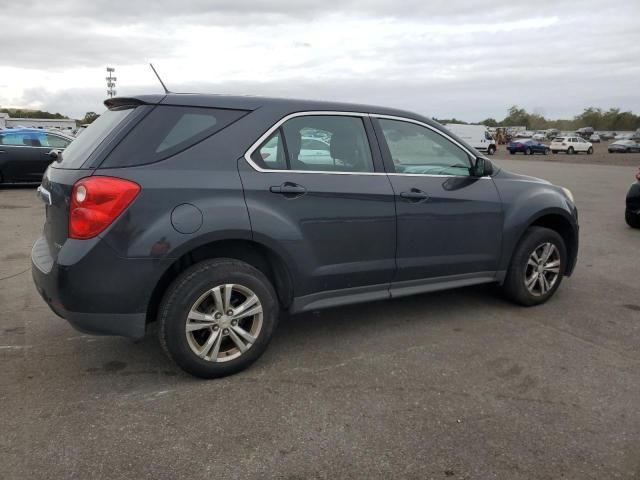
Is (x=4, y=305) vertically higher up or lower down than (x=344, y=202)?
lower down

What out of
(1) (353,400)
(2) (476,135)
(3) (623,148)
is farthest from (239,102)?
(3) (623,148)

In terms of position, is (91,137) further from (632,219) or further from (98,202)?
(632,219)

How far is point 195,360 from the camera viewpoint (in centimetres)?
325

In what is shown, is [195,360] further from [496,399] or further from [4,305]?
[4,305]

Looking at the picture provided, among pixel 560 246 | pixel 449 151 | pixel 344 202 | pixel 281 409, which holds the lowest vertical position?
pixel 281 409

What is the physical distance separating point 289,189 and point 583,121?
135 metres

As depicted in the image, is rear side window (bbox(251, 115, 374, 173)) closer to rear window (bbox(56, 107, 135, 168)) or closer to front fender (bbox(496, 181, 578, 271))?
rear window (bbox(56, 107, 135, 168))

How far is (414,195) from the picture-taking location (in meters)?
3.95

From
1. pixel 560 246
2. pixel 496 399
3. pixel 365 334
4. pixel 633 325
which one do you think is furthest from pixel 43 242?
pixel 633 325

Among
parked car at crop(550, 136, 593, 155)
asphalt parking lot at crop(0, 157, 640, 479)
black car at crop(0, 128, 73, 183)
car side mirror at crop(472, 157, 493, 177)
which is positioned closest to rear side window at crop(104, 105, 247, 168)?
asphalt parking lot at crop(0, 157, 640, 479)

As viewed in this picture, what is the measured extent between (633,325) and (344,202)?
2.70 m

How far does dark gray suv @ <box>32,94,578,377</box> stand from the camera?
3.04 metres

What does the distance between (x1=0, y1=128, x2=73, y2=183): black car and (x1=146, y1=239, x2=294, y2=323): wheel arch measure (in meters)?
11.0

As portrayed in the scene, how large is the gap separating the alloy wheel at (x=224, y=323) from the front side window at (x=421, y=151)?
149cm
